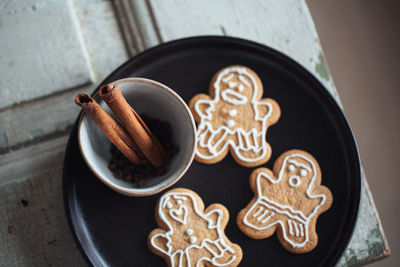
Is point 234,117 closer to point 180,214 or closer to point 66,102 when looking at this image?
point 180,214

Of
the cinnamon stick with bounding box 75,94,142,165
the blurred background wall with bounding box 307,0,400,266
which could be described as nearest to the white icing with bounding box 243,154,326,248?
the cinnamon stick with bounding box 75,94,142,165

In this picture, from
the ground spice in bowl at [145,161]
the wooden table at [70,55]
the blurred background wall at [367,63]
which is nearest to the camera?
the ground spice in bowl at [145,161]

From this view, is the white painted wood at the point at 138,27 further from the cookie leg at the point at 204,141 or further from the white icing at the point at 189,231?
the white icing at the point at 189,231

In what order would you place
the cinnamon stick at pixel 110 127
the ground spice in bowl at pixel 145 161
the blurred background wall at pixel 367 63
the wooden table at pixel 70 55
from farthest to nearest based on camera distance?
the blurred background wall at pixel 367 63, the wooden table at pixel 70 55, the ground spice in bowl at pixel 145 161, the cinnamon stick at pixel 110 127

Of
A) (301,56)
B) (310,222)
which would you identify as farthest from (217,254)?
(301,56)

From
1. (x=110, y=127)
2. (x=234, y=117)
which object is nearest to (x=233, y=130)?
(x=234, y=117)

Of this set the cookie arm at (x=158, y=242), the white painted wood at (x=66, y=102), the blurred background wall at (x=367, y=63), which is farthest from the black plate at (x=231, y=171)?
the blurred background wall at (x=367, y=63)
